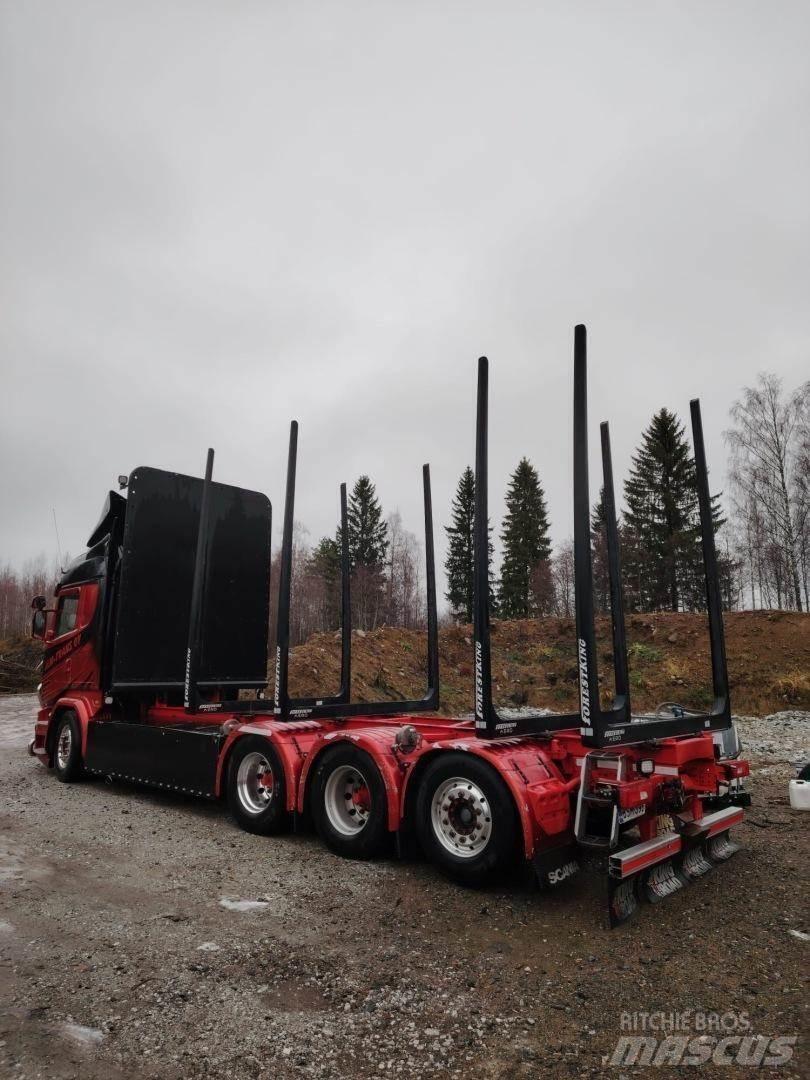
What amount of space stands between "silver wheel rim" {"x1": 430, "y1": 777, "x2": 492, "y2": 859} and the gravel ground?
36cm

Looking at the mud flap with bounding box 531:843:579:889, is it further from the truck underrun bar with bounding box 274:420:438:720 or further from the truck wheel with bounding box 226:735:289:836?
the truck underrun bar with bounding box 274:420:438:720

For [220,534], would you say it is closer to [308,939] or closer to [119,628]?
[119,628]

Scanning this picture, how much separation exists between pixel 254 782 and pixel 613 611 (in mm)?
4071

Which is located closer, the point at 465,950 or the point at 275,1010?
the point at 275,1010

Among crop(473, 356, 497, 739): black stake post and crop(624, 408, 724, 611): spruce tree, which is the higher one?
crop(624, 408, 724, 611): spruce tree

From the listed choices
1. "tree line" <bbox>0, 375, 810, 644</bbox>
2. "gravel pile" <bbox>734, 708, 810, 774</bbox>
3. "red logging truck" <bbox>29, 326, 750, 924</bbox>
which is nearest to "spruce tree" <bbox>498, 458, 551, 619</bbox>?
"tree line" <bbox>0, 375, 810, 644</bbox>

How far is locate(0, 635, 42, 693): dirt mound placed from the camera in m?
28.2

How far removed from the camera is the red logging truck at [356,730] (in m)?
4.91

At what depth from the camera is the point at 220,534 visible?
9.93 meters

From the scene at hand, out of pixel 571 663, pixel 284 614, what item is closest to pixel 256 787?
pixel 284 614

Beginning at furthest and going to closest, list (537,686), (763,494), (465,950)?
1. (763,494)
2. (537,686)
3. (465,950)

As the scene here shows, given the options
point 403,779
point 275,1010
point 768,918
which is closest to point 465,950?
point 275,1010

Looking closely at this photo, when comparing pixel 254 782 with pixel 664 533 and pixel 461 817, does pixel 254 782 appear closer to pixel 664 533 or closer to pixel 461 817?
pixel 461 817

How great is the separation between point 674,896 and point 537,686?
18169 mm
